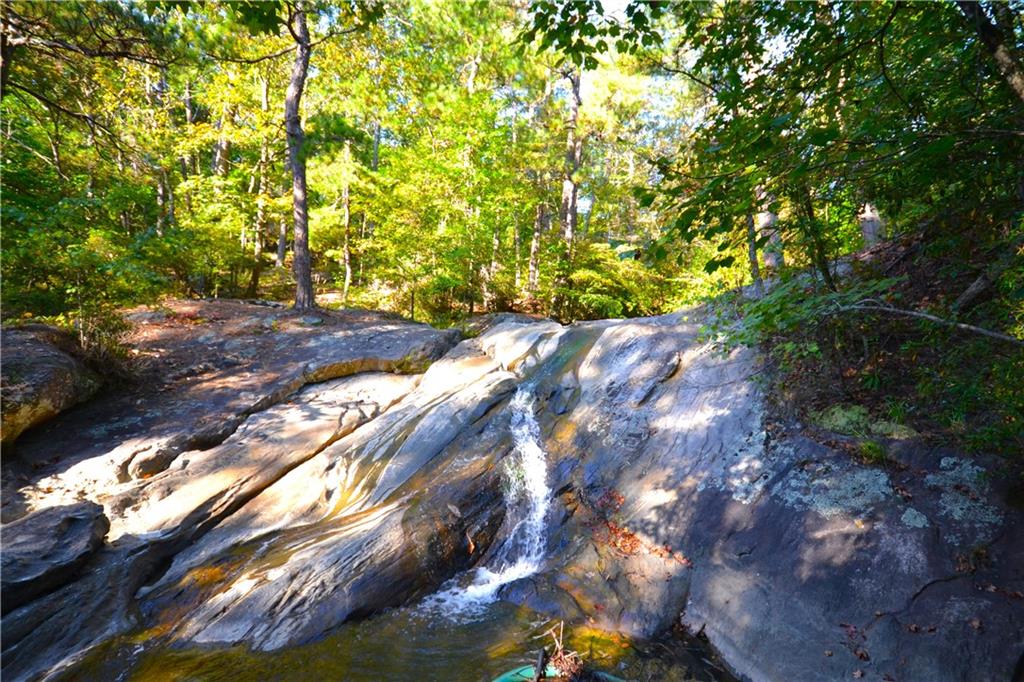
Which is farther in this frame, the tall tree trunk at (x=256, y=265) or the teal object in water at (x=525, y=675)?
the tall tree trunk at (x=256, y=265)

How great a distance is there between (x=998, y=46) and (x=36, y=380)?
10.8 metres

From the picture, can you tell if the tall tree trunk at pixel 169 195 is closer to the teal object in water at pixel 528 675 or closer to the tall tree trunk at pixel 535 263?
the tall tree trunk at pixel 535 263

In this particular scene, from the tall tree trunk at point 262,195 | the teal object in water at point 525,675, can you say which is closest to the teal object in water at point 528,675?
the teal object in water at point 525,675

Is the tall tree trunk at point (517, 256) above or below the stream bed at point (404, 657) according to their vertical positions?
above

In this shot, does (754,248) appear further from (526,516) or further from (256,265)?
(256,265)

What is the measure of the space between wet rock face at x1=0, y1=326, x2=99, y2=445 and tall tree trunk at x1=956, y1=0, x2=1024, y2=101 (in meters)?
10.5

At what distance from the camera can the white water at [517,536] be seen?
542 centimetres

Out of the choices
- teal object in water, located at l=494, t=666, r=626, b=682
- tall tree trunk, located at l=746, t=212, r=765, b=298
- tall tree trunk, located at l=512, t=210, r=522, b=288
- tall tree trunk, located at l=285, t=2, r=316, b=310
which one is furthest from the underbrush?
tall tree trunk, located at l=285, t=2, r=316, b=310

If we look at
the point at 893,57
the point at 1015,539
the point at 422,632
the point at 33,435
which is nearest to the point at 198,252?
the point at 33,435

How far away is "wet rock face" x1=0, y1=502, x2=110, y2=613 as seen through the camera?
4.67 metres

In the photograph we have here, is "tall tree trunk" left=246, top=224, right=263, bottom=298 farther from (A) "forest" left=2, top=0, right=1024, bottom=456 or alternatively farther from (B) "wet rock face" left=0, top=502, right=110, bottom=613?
(B) "wet rock face" left=0, top=502, right=110, bottom=613

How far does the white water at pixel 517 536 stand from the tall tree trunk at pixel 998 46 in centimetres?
580

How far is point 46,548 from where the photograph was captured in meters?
5.02

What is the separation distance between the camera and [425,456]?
23.6 feet
